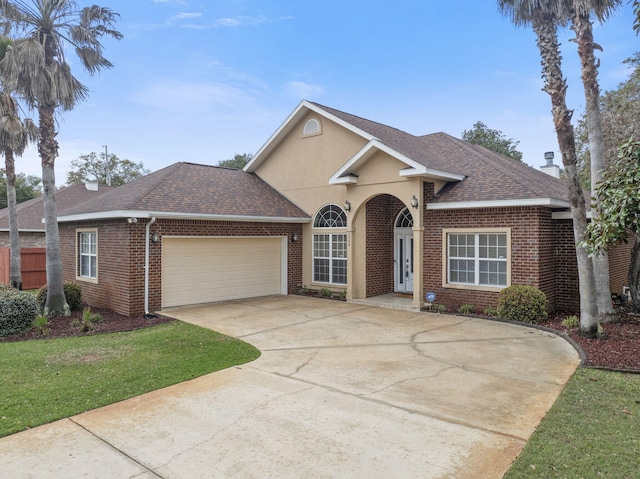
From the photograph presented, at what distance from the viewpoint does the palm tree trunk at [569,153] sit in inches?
336

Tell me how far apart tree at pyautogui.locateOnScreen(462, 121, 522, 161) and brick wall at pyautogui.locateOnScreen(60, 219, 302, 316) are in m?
25.1

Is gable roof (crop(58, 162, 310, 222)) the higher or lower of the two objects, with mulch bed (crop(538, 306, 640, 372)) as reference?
higher

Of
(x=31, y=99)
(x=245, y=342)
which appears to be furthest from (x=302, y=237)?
(x=31, y=99)

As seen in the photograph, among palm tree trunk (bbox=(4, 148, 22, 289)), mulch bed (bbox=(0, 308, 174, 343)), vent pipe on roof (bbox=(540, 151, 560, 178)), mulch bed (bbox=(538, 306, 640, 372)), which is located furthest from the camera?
vent pipe on roof (bbox=(540, 151, 560, 178))

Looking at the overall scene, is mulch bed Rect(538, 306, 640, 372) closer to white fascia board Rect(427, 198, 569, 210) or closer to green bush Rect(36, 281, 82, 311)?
white fascia board Rect(427, 198, 569, 210)

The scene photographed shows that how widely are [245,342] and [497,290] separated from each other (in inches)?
273

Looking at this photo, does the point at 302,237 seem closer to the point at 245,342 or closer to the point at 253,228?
the point at 253,228

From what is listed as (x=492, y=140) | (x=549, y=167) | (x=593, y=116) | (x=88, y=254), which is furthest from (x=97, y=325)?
(x=492, y=140)

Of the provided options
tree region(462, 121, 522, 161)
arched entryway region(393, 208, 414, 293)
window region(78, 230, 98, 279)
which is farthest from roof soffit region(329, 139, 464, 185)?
tree region(462, 121, 522, 161)

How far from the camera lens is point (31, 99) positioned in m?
11.1

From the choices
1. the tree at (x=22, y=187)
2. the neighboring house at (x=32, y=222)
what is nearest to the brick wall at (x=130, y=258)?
the neighboring house at (x=32, y=222)

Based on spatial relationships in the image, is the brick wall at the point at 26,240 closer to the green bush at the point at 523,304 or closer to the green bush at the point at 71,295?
the green bush at the point at 71,295

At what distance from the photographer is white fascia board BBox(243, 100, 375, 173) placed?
557 inches

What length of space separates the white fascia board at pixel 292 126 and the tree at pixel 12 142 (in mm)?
8945
